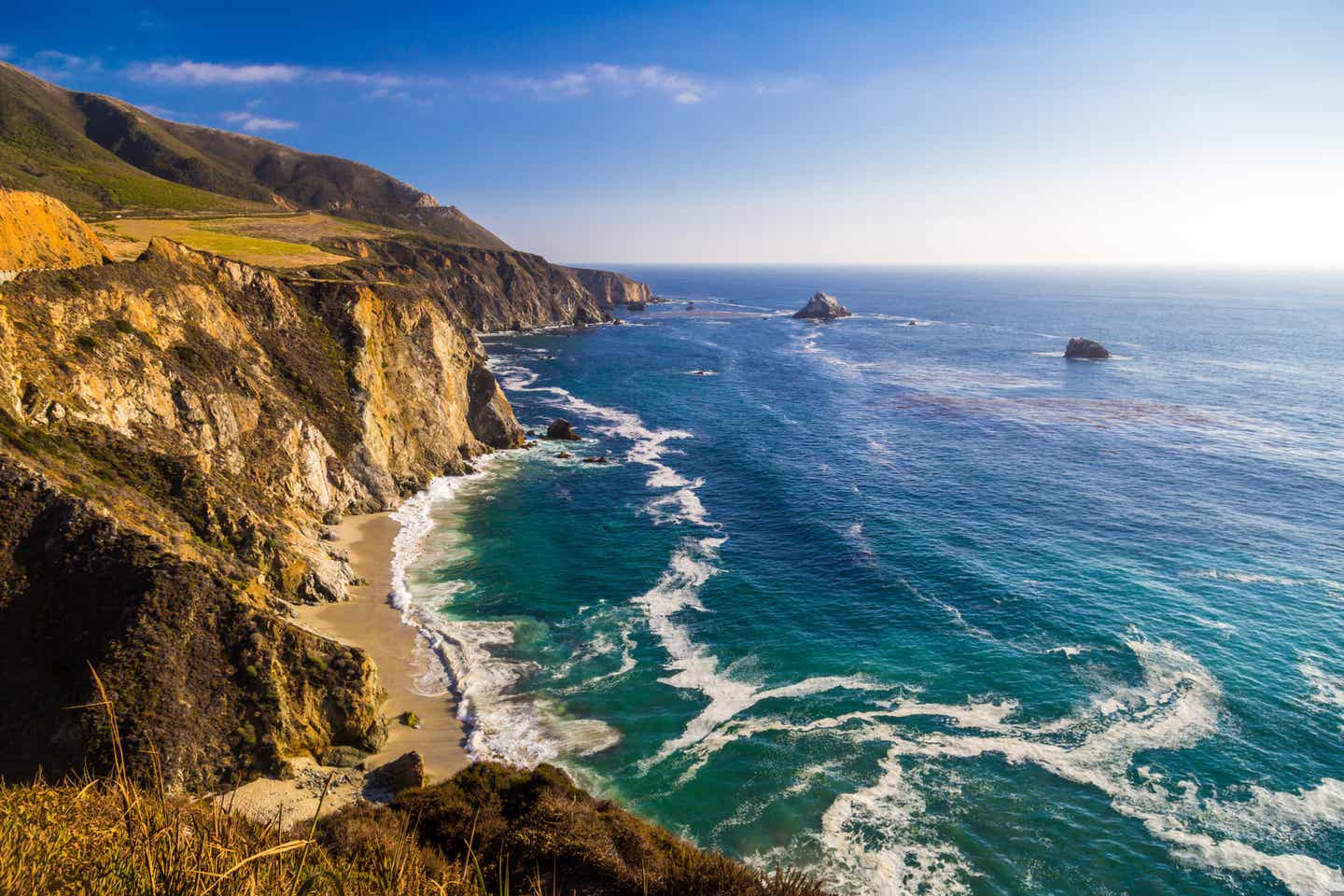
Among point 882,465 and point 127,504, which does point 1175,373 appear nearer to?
point 882,465

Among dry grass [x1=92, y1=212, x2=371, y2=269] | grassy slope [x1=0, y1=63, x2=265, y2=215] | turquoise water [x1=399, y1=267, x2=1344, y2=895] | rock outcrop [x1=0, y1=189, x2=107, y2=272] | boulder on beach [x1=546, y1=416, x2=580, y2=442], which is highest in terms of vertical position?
grassy slope [x1=0, y1=63, x2=265, y2=215]

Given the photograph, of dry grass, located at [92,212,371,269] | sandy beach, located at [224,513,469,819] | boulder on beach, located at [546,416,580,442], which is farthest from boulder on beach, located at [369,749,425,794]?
boulder on beach, located at [546,416,580,442]

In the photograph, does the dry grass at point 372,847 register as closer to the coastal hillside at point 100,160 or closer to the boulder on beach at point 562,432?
the boulder on beach at point 562,432

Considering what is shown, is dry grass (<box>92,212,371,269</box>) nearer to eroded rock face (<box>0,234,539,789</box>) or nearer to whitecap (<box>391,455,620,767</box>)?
eroded rock face (<box>0,234,539,789</box>)

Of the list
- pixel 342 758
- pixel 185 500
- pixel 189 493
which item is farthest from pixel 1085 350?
pixel 185 500

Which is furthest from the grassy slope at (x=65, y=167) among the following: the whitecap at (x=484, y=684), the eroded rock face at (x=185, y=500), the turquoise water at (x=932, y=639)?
the turquoise water at (x=932, y=639)

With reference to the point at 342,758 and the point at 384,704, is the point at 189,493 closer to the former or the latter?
the point at 384,704
